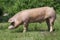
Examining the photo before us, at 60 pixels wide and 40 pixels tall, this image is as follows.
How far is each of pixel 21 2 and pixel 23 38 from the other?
12.6 metres

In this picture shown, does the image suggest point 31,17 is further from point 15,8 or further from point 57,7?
point 57,7

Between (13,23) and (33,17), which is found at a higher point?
(33,17)

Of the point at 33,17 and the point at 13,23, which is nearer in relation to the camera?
the point at 33,17

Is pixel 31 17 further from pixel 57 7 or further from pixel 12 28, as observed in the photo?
pixel 57 7

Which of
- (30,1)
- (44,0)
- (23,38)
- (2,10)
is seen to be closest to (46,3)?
(44,0)

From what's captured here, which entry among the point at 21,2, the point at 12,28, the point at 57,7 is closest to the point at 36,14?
the point at 12,28

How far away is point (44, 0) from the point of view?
24219 mm

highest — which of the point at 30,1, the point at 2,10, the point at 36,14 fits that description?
the point at 36,14

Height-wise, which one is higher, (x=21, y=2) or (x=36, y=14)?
(x=36, y=14)

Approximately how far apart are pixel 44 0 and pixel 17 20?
40.2ft

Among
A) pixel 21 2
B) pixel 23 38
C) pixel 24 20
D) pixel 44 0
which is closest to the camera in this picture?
pixel 23 38

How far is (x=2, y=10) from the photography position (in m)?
29.0

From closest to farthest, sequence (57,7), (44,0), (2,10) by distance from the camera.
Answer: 1. (44,0)
2. (57,7)
3. (2,10)

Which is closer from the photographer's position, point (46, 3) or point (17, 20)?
point (17, 20)
